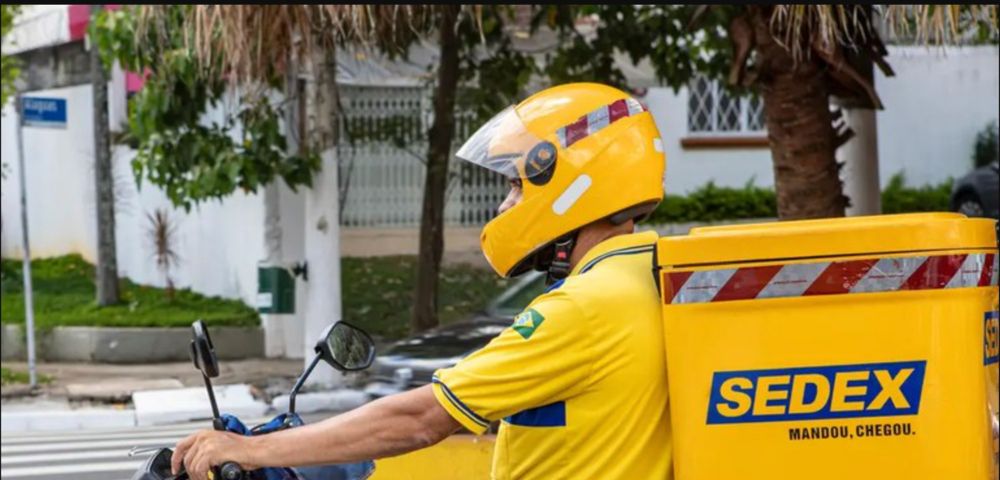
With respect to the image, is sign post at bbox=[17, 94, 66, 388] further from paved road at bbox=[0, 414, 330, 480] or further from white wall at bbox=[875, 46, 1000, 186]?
white wall at bbox=[875, 46, 1000, 186]

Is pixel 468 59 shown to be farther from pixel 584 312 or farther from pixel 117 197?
pixel 584 312

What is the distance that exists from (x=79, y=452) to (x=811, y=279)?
349 inches

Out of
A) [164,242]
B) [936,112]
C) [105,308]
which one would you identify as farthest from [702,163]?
[105,308]

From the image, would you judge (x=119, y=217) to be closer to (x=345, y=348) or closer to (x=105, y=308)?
(x=105, y=308)

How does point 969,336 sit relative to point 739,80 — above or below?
below

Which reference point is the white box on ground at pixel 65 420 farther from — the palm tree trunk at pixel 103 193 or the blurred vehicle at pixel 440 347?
the palm tree trunk at pixel 103 193

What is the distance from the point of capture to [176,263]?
17969 millimetres

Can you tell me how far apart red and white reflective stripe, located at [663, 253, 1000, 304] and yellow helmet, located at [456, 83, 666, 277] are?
25 cm

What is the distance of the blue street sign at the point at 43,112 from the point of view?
13852 mm

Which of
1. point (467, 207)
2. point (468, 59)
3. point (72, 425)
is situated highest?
point (468, 59)

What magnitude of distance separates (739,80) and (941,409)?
7186 millimetres

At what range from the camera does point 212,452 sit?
2719 millimetres

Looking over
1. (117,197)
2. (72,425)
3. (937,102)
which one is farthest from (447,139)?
(937,102)

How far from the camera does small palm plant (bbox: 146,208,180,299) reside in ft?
57.9
